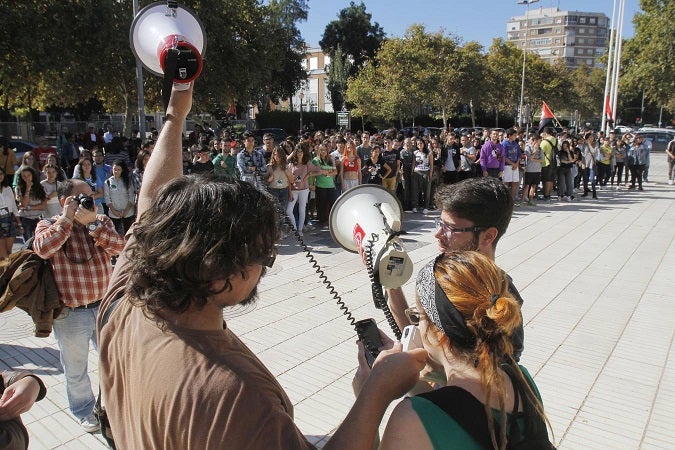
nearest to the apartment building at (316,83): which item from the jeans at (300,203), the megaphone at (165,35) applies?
the jeans at (300,203)

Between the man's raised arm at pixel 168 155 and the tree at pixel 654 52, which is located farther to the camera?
the tree at pixel 654 52

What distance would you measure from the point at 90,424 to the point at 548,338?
4.03 m

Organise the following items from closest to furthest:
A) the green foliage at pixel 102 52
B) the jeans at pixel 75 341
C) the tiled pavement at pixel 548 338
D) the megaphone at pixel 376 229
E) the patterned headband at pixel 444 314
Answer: the patterned headband at pixel 444 314, the megaphone at pixel 376 229, the jeans at pixel 75 341, the tiled pavement at pixel 548 338, the green foliage at pixel 102 52

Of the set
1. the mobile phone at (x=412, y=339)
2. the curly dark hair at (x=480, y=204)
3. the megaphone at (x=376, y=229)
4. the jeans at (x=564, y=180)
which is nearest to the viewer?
the mobile phone at (x=412, y=339)

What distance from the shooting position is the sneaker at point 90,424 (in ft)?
11.6

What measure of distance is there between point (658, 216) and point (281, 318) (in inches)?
398

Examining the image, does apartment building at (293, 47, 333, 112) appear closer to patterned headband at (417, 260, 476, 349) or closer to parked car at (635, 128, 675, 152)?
parked car at (635, 128, 675, 152)

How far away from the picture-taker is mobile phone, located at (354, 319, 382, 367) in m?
1.64

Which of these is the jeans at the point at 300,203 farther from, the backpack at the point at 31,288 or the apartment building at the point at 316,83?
the apartment building at the point at 316,83

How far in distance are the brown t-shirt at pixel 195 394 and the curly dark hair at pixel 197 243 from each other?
0.28 ft

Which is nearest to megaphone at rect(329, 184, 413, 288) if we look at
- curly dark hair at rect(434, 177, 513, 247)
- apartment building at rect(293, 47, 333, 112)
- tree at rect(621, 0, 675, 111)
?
curly dark hair at rect(434, 177, 513, 247)

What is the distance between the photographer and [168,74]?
193 cm

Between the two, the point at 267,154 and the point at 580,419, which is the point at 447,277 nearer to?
the point at 580,419

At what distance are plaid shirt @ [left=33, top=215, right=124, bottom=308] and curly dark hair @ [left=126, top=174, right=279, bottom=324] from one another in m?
2.28
